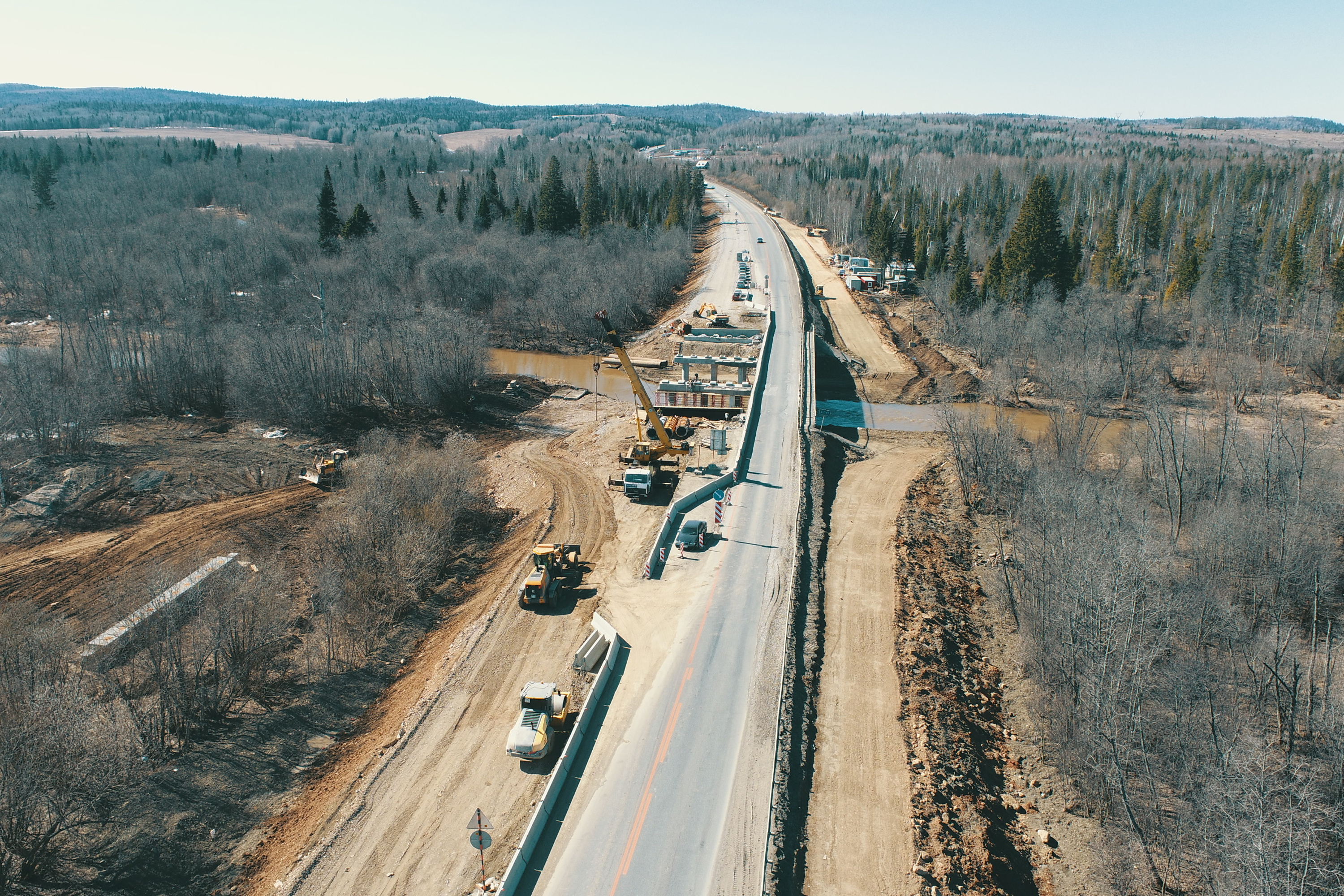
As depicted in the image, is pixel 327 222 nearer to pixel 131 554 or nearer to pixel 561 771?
pixel 131 554

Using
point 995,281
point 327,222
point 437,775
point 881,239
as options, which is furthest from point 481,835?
point 881,239

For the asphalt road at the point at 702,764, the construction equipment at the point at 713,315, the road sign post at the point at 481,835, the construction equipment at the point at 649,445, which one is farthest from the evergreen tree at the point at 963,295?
the road sign post at the point at 481,835

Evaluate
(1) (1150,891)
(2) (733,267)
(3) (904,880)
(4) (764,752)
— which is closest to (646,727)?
(4) (764,752)

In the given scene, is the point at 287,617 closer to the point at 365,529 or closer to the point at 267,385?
the point at 365,529

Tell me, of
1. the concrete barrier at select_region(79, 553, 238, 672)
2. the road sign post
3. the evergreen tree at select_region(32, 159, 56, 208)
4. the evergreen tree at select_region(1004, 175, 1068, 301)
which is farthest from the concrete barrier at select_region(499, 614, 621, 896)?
the evergreen tree at select_region(32, 159, 56, 208)

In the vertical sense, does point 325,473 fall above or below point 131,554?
above

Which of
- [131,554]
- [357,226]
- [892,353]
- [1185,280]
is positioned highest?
[357,226]
